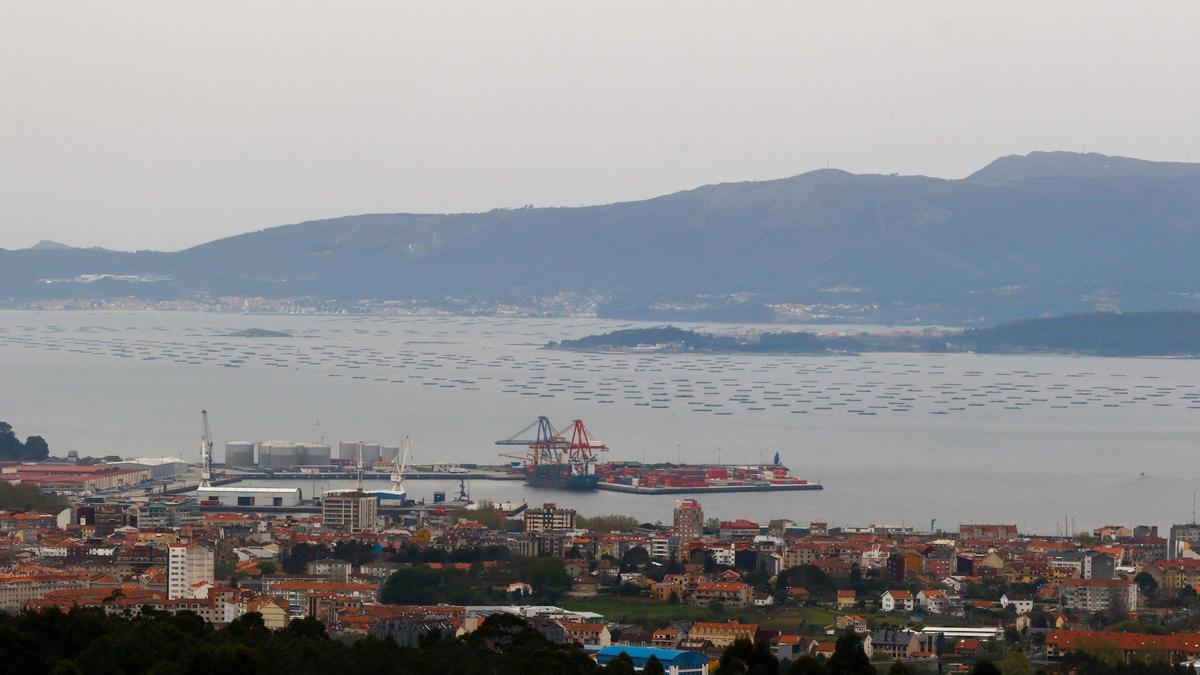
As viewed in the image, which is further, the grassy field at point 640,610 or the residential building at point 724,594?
the residential building at point 724,594

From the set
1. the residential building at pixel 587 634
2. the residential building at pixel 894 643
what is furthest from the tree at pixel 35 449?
the residential building at pixel 894 643

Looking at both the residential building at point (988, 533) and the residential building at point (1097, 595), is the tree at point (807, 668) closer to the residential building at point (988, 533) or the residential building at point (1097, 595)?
the residential building at point (1097, 595)

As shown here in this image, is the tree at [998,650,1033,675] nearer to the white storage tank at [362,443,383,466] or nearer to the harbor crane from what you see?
the harbor crane

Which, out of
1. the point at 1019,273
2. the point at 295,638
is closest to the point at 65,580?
the point at 295,638

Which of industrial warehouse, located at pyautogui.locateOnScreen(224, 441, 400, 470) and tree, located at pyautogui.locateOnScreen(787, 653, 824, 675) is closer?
tree, located at pyautogui.locateOnScreen(787, 653, 824, 675)

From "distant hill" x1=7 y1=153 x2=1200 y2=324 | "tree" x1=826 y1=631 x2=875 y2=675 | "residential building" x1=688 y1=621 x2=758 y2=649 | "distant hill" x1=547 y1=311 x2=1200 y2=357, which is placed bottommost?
"residential building" x1=688 y1=621 x2=758 y2=649

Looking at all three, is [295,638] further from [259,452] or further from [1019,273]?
[1019,273]

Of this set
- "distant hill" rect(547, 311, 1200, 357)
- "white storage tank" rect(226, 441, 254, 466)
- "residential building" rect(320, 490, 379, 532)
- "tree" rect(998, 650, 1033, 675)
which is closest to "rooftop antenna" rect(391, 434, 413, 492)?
"white storage tank" rect(226, 441, 254, 466)
